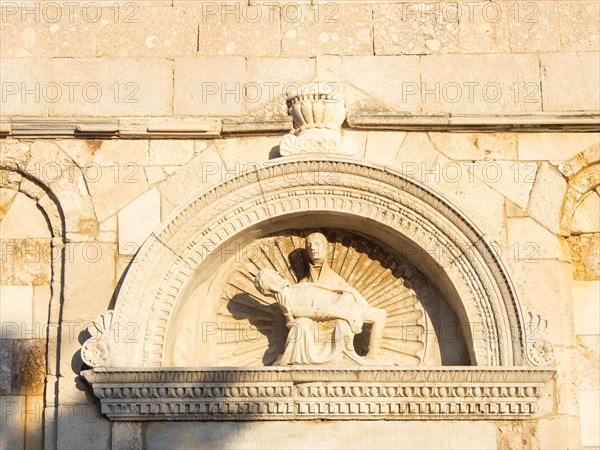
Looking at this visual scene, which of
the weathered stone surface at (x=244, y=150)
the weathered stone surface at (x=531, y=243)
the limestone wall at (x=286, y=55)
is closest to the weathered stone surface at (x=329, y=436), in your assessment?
the weathered stone surface at (x=531, y=243)

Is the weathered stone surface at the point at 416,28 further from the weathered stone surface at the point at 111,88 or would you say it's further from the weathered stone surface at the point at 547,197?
the weathered stone surface at the point at 111,88

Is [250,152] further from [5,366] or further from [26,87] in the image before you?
[5,366]

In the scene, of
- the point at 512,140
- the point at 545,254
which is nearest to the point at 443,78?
the point at 512,140

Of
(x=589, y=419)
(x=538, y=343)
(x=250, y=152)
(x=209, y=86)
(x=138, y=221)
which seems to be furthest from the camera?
(x=209, y=86)

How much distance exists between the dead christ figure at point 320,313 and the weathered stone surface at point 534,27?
2.20m

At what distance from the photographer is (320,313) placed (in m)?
10.6

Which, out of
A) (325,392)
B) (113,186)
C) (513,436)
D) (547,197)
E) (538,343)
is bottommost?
(513,436)

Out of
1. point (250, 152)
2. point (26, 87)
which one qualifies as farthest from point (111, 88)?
point (250, 152)

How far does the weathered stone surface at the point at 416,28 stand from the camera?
10945 mm

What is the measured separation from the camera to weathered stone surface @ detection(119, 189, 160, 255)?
34.8ft

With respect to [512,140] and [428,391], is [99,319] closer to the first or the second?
[428,391]

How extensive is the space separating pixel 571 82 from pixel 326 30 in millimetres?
1821

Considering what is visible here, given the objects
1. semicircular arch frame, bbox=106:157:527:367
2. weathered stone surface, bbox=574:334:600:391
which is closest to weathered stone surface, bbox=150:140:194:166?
semicircular arch frame, bbox=106:157:527:367

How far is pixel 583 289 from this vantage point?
35.1 ft
